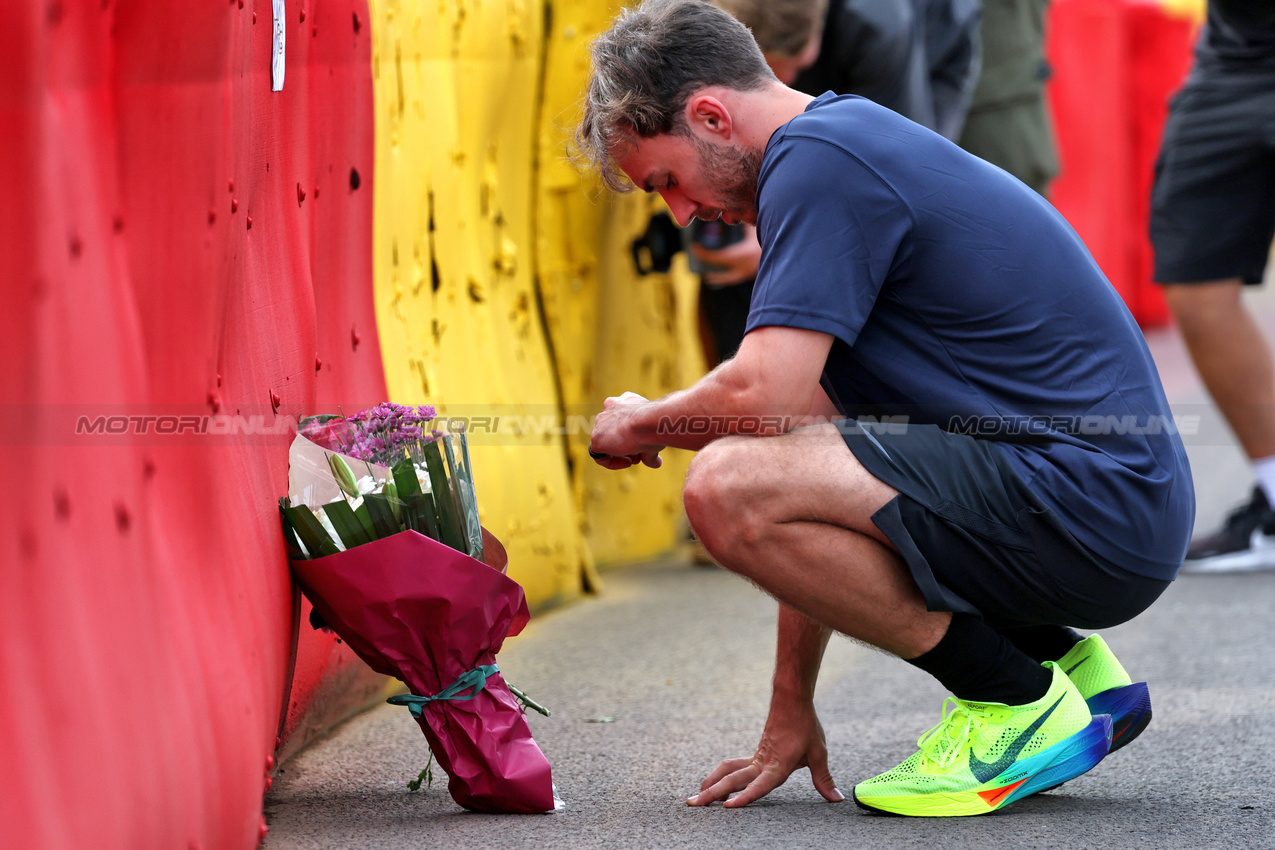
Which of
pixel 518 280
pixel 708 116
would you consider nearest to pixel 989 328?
pixel 708 116

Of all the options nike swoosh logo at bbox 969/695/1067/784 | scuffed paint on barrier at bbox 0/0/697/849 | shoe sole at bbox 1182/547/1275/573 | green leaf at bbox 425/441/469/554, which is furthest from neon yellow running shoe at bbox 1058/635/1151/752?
shoe sole at bbox 1182/547/1275/573

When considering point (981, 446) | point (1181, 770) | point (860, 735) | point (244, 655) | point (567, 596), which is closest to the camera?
point (244, 655)

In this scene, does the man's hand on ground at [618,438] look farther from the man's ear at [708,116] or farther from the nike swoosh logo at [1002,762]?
the nike swoosh logo at [1002,762]

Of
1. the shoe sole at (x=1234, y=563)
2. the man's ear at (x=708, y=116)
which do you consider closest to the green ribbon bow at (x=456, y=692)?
the man's ear at (x=708, y=116)

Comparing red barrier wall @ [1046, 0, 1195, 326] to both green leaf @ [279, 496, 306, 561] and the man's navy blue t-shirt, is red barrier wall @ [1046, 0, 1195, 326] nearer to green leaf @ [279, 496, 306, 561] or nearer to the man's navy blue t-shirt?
the man's navy blue t-shirt

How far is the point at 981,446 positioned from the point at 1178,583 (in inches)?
83.3

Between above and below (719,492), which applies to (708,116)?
above

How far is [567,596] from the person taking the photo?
3.73m

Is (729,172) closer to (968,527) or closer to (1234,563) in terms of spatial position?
(968,527)

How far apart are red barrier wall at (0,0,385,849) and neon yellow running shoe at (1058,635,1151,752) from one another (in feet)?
3.98

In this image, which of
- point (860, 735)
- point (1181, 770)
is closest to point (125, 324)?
point (860, 735)

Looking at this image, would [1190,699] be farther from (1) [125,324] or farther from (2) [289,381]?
(1) [125,324]

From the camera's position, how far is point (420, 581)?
194cm

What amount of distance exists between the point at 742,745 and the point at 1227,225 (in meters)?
2.29
